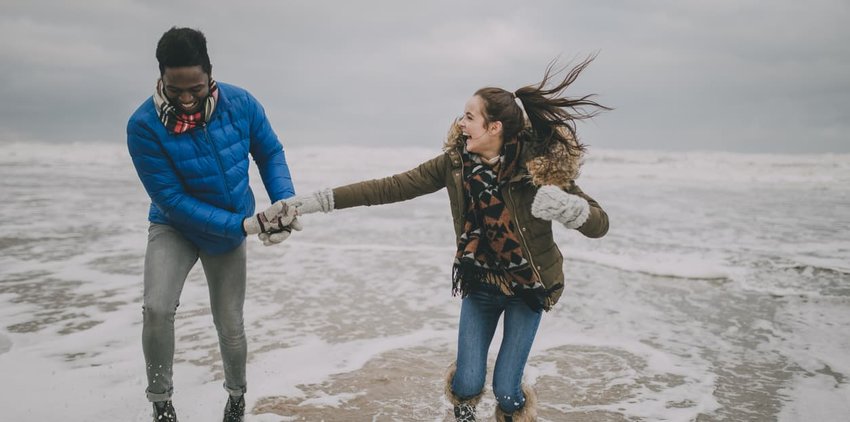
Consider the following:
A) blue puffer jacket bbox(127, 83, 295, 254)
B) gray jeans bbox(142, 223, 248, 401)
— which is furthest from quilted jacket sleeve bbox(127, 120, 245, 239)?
gray jeans bbox(142, 223, 248, 401)

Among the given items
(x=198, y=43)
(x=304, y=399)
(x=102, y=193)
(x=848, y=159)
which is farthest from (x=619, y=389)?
(x=848, y=159)

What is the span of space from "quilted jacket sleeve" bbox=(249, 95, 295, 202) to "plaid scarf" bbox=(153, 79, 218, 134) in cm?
38

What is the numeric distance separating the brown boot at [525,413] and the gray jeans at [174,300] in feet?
5.39

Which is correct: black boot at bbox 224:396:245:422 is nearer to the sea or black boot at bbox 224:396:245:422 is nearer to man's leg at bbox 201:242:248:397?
man's leg at bbox 201:242:248:397

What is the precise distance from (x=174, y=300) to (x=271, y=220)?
70 cm

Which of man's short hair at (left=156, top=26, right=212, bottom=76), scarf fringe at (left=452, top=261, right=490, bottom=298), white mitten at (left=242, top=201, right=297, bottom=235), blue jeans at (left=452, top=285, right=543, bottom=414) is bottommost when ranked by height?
blue jeans at (left=452, top=285, right=543, bottom=414)

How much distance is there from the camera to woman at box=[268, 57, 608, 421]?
3.16m

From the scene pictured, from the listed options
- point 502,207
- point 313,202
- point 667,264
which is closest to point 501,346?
point 502,207

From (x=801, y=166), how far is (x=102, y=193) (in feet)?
129

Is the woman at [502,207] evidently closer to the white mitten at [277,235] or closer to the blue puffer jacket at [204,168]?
the white mitten at [277,235]

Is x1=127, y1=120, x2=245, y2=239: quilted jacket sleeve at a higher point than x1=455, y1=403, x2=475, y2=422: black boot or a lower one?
higher

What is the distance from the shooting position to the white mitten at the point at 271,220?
3.27 meters

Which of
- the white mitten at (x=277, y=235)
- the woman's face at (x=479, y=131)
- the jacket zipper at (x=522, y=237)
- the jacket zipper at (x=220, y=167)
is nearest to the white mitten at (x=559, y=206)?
the jacket zipper at (x=522, y=237)

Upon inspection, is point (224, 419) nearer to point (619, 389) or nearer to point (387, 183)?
point (387, 183)
